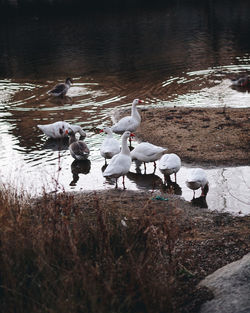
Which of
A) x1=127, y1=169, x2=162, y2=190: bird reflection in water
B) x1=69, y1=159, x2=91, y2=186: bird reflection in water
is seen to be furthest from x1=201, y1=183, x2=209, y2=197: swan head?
x1=69, y1=159, x2=91, y2=186: bird reflection in water

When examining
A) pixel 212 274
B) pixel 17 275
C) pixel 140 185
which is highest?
pixel 17 275

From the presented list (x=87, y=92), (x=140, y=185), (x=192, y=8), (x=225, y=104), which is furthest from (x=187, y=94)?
(x=192, y=8)

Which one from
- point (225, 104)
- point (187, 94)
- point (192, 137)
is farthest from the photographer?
point (187, 94)

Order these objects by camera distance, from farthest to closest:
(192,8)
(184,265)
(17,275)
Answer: (192,8)
(184,265)
(17,275)

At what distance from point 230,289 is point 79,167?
7168 millimetres

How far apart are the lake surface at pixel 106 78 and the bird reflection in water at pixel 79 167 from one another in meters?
0.03

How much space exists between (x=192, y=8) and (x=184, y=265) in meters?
43.1

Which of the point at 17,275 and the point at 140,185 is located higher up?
the point at 17,275

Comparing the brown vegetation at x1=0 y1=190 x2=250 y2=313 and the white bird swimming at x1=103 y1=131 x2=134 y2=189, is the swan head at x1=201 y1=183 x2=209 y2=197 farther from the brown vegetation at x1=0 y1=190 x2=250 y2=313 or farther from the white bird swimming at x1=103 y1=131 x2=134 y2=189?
the brown vegetation at x1=0 y1=190 x2=250 y2=313

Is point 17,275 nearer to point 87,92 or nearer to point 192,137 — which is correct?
point 192,137

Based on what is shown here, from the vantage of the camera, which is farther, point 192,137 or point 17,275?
point 192,137

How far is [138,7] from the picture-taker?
4856 centimetres

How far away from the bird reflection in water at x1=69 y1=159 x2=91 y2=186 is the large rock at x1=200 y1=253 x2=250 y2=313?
595cm

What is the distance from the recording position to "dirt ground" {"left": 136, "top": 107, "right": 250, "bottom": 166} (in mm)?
11570
